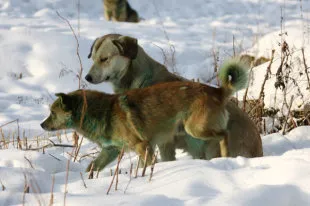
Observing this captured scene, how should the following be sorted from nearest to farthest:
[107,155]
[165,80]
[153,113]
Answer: [153,113] → [107,155] → [165,80]

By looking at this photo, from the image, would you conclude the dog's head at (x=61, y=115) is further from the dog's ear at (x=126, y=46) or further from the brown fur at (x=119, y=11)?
the brown fur at (x=119, y=11)

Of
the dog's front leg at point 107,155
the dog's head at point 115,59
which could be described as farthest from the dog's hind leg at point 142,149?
the dog's head at point 115,59

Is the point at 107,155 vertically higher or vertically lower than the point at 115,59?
lower

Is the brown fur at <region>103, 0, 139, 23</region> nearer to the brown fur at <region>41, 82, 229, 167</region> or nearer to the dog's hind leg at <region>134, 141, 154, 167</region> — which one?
the brown fur at <region>41, 82, 229, 167</region>

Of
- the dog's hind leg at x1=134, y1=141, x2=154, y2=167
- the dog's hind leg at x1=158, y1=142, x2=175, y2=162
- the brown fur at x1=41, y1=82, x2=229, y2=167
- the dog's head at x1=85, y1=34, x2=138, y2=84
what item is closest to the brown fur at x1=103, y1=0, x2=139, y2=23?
the dog's head at x1=85, y1=34, x2=138, y2=84

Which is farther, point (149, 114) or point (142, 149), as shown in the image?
point (149, 114)

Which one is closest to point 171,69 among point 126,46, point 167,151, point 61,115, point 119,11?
point 126,46

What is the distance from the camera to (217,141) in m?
4.92

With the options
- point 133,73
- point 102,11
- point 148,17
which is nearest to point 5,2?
point 102,11

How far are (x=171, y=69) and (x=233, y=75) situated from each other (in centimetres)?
624

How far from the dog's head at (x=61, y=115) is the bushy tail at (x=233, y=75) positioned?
1.27 meters

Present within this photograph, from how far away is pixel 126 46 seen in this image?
225 inches

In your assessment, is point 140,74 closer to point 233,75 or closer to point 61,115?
point 61,115

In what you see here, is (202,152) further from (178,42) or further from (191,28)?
(191,28)
